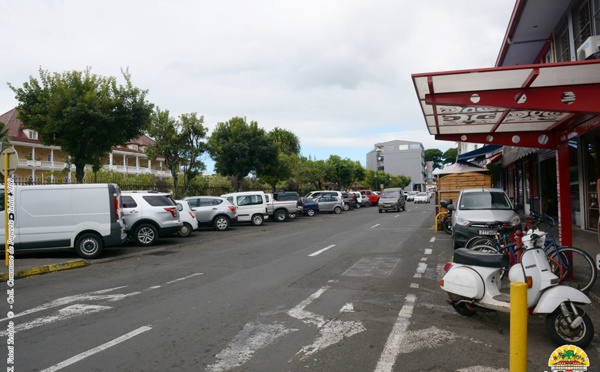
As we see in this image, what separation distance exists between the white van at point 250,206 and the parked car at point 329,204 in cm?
1008

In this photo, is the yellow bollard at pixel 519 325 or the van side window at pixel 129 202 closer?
the yellow bollard at pixel 519 325

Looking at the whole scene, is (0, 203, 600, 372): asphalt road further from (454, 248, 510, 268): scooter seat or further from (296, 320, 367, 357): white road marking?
(454, 248, 510, 268): scooter seat

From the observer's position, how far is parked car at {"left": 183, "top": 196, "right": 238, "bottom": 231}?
19969 mm

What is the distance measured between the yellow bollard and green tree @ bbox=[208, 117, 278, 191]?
27176 millimetres

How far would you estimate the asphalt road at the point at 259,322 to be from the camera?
4.14 metres

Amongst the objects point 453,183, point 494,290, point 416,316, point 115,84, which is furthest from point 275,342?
point 115,84

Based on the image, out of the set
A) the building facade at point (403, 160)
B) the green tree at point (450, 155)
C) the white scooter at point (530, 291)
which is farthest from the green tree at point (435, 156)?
the white scooter at point (530, 291)

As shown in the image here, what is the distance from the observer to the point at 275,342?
4.62 metres

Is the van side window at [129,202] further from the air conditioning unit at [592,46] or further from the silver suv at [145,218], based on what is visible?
the air conditioning unit at [592,46]

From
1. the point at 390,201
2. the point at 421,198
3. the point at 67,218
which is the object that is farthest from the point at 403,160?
the point at 67,218

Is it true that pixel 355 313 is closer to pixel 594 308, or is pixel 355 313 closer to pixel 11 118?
pixel 594 308

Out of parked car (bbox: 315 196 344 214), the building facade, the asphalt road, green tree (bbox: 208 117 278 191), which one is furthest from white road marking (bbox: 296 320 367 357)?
the building facade

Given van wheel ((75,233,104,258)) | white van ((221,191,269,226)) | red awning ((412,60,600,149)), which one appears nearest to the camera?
red awning ((412,60,600,149))

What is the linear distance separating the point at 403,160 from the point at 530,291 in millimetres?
125305
